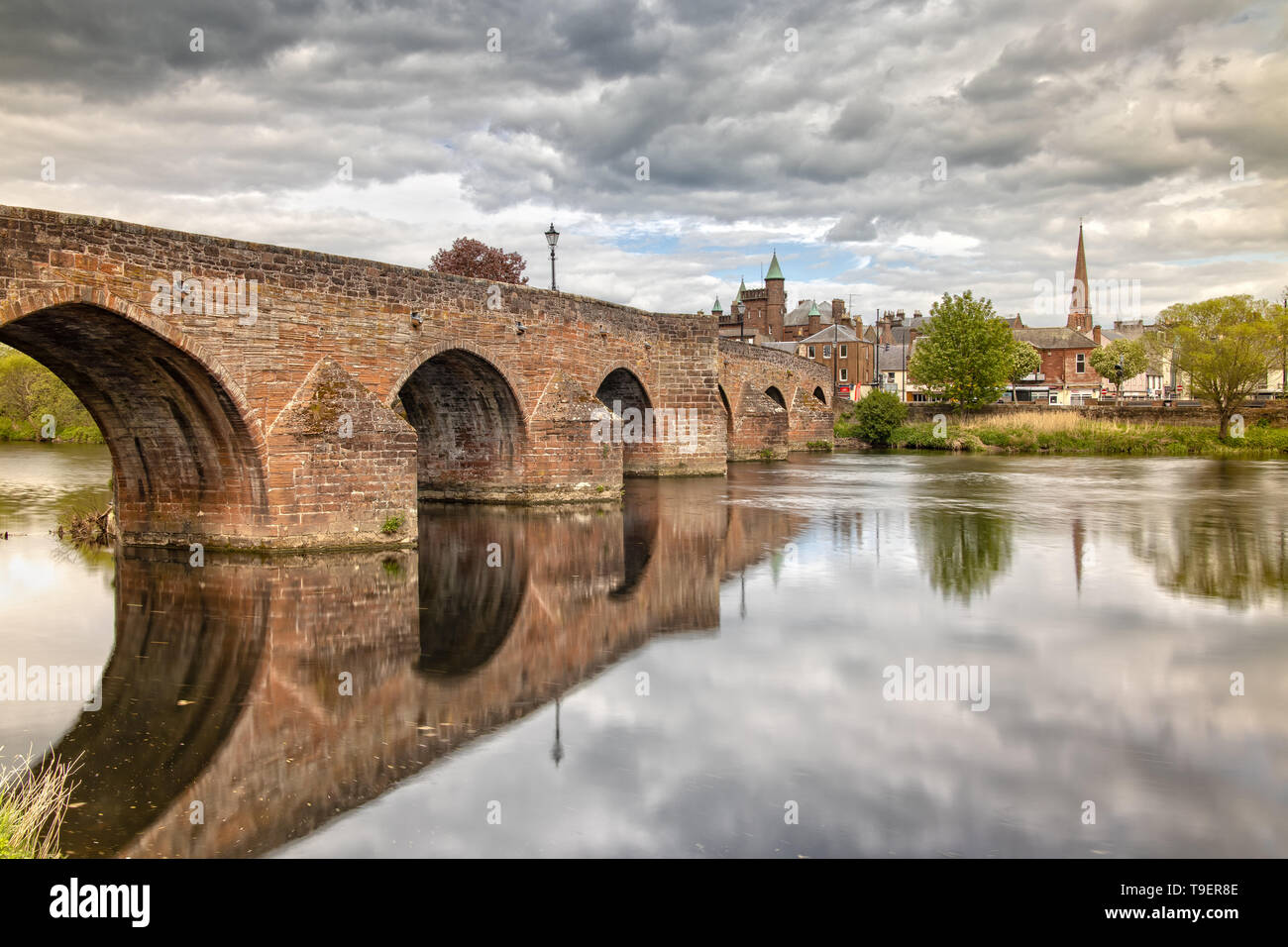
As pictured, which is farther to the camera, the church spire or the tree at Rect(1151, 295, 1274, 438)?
the church spire

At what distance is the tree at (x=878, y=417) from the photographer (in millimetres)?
50656

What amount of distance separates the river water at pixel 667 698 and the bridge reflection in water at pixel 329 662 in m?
0.04

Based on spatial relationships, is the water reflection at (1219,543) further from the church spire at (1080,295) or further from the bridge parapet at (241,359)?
the church spire at (1080,295)

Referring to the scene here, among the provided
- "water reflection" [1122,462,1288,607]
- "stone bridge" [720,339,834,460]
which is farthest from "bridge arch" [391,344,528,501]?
"stone bridge" [720,339,834,460]

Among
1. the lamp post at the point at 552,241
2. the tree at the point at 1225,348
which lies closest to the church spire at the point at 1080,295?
the tree at the point at 1225,348

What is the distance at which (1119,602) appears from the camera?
11047 millimetres

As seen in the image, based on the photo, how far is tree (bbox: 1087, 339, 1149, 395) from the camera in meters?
70.3

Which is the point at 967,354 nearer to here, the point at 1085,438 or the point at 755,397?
the point at 1085,438

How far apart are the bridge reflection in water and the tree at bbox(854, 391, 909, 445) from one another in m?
36.2

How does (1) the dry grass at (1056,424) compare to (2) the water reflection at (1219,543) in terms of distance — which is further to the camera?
(1) the dry grass at (1056,424)

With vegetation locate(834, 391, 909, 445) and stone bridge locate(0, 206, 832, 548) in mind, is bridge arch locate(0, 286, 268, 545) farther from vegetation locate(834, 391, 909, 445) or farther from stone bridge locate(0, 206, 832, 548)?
vegetation locate(834, 391, 909, 445)

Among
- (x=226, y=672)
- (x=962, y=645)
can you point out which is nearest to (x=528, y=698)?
(x=226, y=672)
